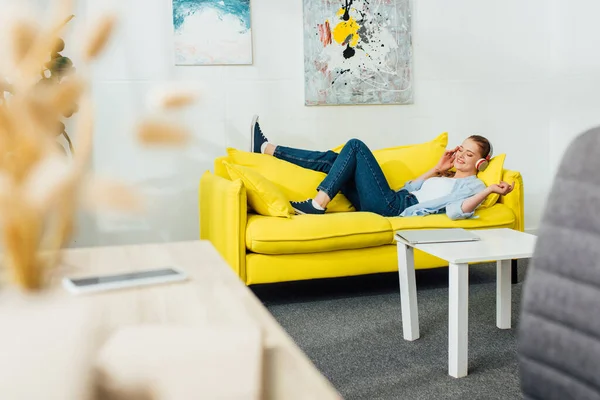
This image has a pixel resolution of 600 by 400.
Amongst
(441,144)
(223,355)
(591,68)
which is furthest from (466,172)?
(223,355)

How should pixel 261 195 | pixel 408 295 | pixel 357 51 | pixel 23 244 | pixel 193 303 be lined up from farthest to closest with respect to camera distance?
pixel 357 51 < pixel 261 195 < pixel 408 295 < pixel 193 303 < pixel 23 244

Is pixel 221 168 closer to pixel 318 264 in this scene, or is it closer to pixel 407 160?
pixel 318 264

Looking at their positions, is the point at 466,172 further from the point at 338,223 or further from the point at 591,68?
the point at 591,68

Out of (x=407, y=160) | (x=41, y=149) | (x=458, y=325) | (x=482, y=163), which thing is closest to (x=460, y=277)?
(x=458, y=325)

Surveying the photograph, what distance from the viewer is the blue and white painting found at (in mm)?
3838

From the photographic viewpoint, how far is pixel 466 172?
11.8ft

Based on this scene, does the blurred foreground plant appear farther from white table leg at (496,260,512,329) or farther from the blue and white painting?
the blue and white painting

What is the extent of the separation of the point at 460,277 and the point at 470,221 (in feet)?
3.87

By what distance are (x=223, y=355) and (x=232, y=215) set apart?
251 centimetres

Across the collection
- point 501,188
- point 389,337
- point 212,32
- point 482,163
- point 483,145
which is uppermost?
point 212,32

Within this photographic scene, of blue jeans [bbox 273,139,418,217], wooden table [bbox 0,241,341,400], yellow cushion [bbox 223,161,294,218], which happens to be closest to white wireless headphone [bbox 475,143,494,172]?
blue jeans [bbox 273,139,418,217]

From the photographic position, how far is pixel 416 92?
4.33 metres

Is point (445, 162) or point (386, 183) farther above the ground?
point (445, 162)

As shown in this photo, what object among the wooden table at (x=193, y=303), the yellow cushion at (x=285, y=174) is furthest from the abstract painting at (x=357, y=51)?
the wooden table at (x=193, y=303)
